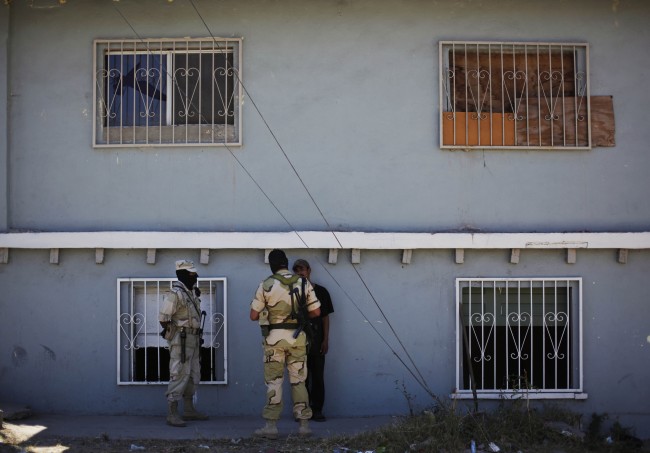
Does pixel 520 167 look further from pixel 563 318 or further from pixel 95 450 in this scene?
pixel 95 450

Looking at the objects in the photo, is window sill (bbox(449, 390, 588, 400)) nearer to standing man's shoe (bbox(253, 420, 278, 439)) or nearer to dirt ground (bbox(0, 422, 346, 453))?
dirt ground (bbox(0, 422, 346, 453))

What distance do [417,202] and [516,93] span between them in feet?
5.33

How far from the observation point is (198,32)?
10.8 metres

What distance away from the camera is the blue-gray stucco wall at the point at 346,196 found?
10648 millimetres

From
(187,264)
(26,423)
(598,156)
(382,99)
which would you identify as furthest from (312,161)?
(26,423)

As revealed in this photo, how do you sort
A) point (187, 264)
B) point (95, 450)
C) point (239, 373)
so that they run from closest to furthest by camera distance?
point (95, 450)
point (187, 264)
point (239, 373)

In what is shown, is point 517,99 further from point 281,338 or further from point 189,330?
point 189,330

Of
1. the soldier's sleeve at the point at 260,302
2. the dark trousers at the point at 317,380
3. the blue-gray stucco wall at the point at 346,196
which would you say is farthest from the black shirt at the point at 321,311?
the soldier's sleeve at the point at 260,302

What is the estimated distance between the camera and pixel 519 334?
1066 centimetres

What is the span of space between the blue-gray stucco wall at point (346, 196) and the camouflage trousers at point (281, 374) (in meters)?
1.09

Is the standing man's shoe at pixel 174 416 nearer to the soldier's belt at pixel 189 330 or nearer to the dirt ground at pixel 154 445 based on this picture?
the dirt ground at pixel 154 445

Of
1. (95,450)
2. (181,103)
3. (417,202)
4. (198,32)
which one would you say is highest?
(198,32)

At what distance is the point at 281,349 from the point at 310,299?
554mm

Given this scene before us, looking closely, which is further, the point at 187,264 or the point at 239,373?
the point at 239,373
